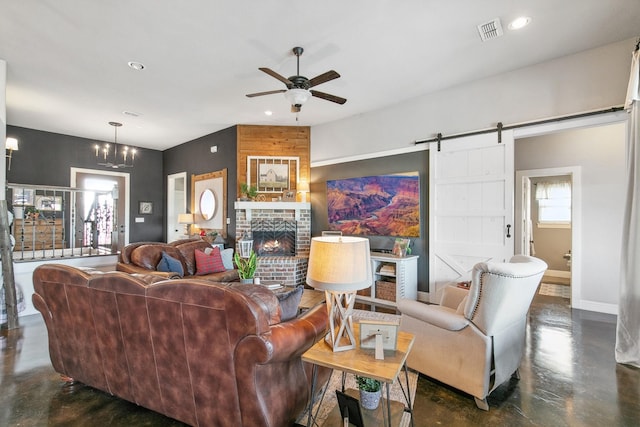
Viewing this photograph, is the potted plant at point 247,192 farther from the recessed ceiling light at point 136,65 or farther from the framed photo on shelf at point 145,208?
the framed photo on shelf at point 145,208

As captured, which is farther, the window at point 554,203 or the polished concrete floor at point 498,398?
the window at point 554,203

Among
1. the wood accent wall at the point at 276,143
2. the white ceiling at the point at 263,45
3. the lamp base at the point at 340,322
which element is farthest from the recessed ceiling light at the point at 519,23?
the wood accent wall at the point at 276,143

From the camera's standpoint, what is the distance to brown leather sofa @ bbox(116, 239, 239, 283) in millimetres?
3912

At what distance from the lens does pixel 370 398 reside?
67.4 inches

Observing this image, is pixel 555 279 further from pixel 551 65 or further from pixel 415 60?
pixel 415 60

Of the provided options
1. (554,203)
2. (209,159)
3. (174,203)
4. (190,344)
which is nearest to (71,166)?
(174,203)

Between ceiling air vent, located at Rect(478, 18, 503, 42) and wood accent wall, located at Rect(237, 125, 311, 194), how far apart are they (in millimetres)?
3501

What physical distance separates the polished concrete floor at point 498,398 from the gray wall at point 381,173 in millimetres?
1844

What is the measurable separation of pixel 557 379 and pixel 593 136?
3.66 meters

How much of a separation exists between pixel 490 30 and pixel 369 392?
3390mm

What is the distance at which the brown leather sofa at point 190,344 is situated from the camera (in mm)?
1496

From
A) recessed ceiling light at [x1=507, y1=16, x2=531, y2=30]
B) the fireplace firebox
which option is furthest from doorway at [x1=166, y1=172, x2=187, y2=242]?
recessed ceiling light at [x1=507, y1=16, x2=531, y2=30]

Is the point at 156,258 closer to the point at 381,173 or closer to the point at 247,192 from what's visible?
the point at 247,192

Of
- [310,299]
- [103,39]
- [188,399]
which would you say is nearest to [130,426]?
[188,399]
